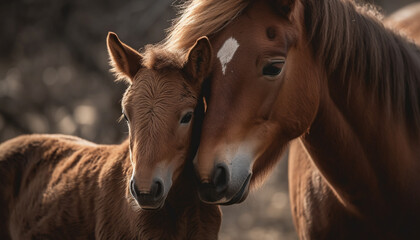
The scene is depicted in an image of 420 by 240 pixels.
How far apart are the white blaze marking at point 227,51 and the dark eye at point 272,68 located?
0.63ft

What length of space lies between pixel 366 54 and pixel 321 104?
0.42m

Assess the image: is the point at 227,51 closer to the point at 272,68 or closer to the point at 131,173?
the point at 272,68

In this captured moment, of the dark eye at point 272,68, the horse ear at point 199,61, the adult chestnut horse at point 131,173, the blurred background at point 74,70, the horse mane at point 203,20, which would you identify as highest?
the horse mane at point 203,20

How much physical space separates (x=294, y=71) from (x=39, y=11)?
590 cm

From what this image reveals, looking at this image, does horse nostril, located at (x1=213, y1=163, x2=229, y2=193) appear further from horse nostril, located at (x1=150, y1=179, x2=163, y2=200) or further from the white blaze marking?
the white blaze marking

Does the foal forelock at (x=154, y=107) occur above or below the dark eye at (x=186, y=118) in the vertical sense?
above

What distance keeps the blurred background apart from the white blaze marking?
4.67 metres

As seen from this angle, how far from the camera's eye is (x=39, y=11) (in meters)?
7.71

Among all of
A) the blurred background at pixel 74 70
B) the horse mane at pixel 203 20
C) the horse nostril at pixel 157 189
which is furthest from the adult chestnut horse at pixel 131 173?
the blurred background at pixel 74 70

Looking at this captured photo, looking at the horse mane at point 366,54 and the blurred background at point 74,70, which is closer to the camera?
the horse mane at point 366,54

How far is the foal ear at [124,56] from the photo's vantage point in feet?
9.92

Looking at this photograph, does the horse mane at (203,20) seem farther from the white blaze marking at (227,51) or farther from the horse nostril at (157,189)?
the horse nostril at (157,189)

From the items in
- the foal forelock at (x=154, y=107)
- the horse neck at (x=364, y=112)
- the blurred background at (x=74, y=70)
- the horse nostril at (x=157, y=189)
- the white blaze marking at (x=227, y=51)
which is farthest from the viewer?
the blurred background at (x=74, y=70)

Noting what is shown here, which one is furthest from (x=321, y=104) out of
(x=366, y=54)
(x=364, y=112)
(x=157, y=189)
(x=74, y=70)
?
(x=74, y=70)
